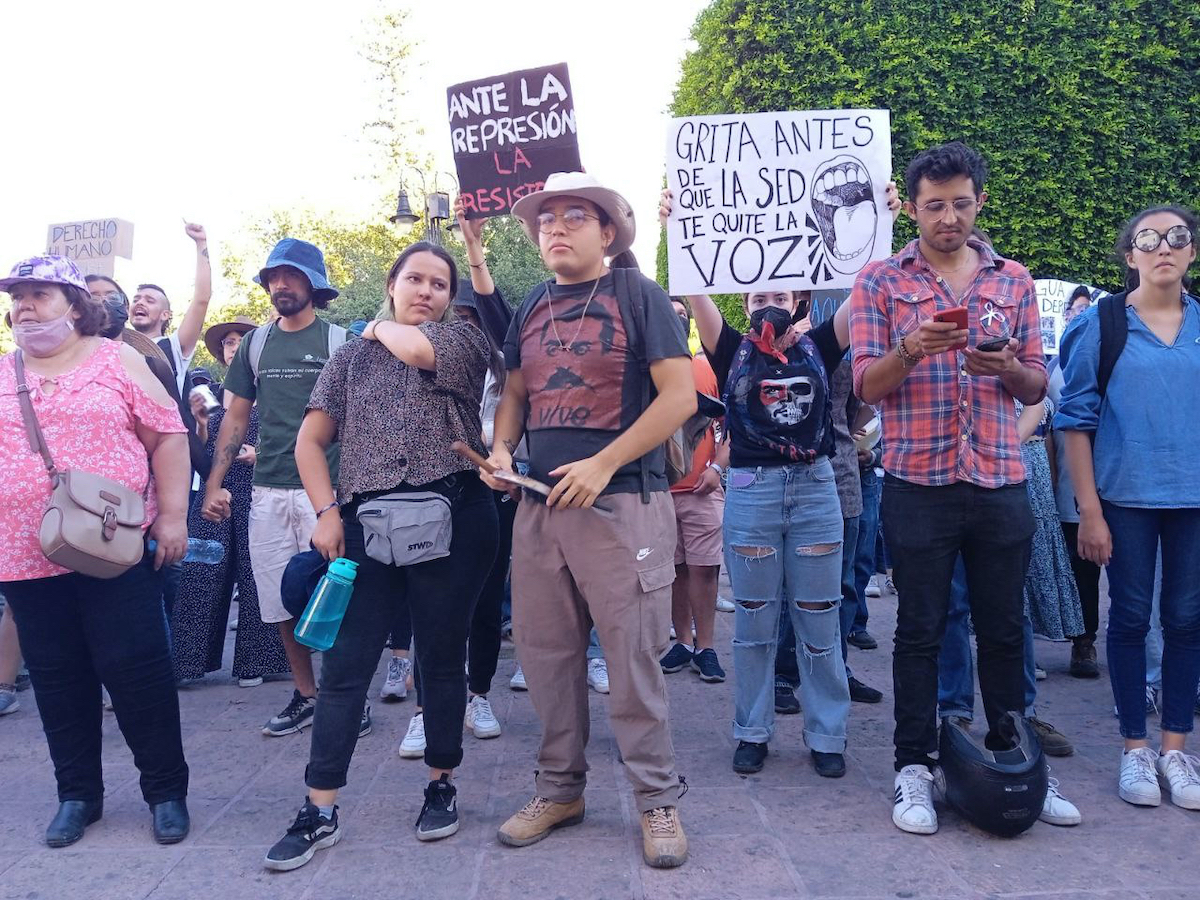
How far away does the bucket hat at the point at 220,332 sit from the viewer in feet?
18.7

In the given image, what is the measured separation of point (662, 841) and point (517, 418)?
149 cm

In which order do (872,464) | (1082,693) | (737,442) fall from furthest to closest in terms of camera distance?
(872,464), (1082,693), (737,442)

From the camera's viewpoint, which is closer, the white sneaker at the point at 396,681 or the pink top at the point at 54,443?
the pink top at the point at 54,443

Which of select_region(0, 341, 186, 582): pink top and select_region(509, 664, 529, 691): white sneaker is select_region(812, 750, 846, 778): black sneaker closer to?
select_region(509, 664, 529, 691): white sneaker

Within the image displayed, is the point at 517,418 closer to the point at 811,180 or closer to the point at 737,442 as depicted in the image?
the point at 737,442

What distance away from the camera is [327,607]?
3.02 metres

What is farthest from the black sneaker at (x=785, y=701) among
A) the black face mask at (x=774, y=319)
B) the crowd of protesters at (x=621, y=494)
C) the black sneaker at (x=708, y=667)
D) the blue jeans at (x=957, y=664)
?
the black face mask at (x=774, y=319)

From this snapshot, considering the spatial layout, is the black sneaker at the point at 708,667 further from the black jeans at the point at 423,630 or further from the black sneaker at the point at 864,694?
the black jeans at the point at 423,630

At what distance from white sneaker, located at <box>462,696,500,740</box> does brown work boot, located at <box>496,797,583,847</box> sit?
1061 millimetres

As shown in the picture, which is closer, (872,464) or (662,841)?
(662,841)

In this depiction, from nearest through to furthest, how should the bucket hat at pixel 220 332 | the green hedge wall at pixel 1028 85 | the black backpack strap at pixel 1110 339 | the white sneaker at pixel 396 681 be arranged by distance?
the black backpack strap at pixel 1110 339
the white sneaker at pixel 396 681
the bucket hat at pixel 220 332
the green hedge wall at pixel 1028 85

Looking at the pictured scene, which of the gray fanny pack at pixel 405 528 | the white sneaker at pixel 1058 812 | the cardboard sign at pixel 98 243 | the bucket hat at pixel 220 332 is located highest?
the cardboard sign at pixel 98 243

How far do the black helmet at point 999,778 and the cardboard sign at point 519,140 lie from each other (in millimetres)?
2803

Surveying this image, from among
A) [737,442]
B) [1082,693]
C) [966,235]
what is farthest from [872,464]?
[966,235]
